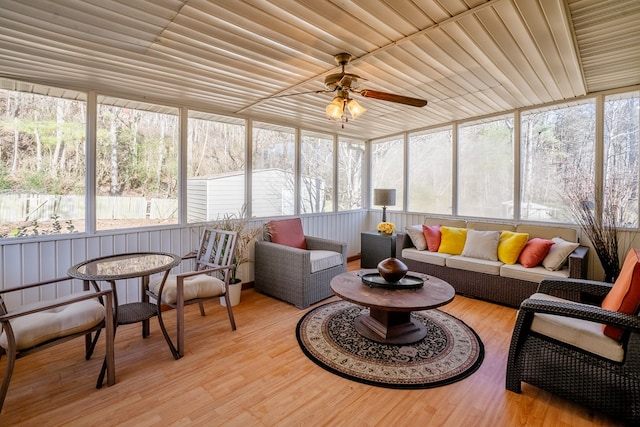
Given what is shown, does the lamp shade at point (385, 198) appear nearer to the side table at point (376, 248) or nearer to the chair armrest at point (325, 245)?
the side table at point (376, 248)

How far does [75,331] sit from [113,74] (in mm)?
2189

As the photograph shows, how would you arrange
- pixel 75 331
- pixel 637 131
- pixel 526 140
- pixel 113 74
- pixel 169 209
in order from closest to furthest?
pixel 75 331 → pixel 113 74 → pixel 637 131 → pixel 169 209 → pixel 526 140

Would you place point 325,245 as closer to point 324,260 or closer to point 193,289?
point 324,260

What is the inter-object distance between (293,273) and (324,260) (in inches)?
17.6

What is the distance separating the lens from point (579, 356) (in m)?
1.83

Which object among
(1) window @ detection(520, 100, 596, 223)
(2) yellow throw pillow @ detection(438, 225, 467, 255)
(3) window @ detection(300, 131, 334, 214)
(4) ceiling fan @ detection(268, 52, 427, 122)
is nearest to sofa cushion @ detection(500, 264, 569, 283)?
(2) yellow throw pillow @ detection(438, 225, 467, 255)

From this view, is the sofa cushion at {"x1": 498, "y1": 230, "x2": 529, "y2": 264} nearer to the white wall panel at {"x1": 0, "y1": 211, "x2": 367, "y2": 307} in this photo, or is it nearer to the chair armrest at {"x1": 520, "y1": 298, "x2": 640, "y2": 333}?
the chair armrest at {"x1": 520, "y1": 298, "x2": 640, "y2": 333}

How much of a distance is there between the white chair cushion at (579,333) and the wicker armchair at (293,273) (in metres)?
2.16

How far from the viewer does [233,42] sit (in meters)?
2.18

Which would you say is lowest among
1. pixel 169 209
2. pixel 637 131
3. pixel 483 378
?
pixel 483 378

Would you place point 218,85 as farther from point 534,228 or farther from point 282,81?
point 534,228

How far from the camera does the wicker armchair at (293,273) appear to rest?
137 inches

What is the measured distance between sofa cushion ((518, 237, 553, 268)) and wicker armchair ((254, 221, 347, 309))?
→ 7.05ft

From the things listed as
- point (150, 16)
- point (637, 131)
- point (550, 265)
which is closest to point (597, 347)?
point (550, 265)
